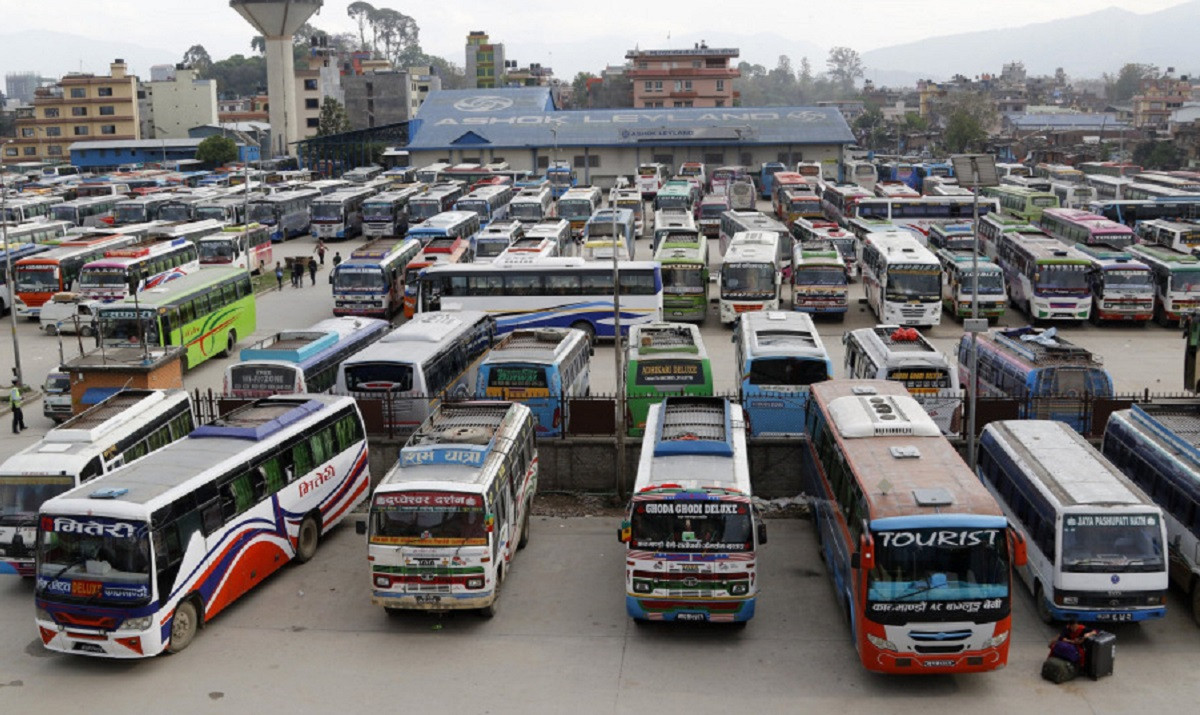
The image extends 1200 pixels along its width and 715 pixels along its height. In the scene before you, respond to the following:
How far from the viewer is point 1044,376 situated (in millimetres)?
23188

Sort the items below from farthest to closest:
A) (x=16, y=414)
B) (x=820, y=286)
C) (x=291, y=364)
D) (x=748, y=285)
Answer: (x=820, y=286), (x=748, y=285), (x=16, y=414), (x=291, y=364)

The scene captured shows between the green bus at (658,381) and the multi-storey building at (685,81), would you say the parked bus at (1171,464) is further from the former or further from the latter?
the multi-storey building at (685,81)

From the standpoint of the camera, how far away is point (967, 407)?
2238cm

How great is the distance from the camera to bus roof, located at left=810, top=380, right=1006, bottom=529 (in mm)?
14336

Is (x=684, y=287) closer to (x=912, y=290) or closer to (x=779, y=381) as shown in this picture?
(x=912, y=290)

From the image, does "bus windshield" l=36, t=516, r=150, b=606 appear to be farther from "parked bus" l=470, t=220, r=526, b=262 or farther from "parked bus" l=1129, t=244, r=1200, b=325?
"parked bus" l=1129, t=244, r=1200, b=325

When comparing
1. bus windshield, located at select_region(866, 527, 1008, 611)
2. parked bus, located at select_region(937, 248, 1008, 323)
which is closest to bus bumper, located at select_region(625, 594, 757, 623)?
bus windshield, located at select_region(866, 527, 1008, 611)

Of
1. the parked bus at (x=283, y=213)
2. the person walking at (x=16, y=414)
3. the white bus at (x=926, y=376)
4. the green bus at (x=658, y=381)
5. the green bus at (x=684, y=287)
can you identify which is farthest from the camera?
the parked bus at (x=283, y=213)

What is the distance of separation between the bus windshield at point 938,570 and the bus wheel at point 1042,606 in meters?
2.48

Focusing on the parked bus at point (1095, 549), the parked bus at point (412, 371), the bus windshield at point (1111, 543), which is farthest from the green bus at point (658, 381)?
the bus windshield at point (1111, 543)

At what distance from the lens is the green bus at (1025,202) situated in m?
58.5

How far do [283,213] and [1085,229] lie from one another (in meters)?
38.7

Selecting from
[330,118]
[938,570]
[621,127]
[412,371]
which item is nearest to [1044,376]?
[938,570]

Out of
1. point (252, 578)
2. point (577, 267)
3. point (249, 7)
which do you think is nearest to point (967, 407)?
point (252, 578)
